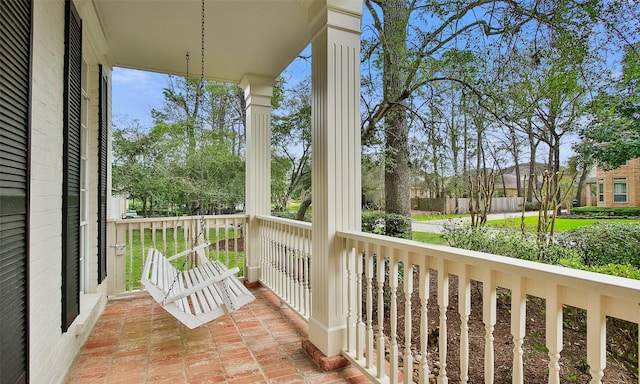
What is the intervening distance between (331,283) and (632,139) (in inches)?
92.8

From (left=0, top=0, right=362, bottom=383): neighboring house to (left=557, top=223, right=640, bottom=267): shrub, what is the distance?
1977 mm

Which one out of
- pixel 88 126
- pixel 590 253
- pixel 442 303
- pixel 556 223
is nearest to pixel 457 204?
pixel 556 223

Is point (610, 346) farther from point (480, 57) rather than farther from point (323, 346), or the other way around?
point (480, 57)

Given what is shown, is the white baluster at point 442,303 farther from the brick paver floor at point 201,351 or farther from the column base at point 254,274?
the column base at point 254,274

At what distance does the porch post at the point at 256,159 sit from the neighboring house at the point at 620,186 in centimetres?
331

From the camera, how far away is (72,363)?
7.67ft

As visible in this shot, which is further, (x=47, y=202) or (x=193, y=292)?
(x=193, y=292)

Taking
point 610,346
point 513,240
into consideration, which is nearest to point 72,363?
point 610,346

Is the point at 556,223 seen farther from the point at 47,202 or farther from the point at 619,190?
the point at 47,202

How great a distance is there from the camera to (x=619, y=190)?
2.48 m

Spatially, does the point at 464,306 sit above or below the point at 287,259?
above

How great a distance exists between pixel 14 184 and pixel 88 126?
6.49 feet

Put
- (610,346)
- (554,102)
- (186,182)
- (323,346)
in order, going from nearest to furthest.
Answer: (610,346)
(323,346)
(554,102)
(186,182)

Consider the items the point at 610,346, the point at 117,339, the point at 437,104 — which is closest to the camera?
the point at 610,346
